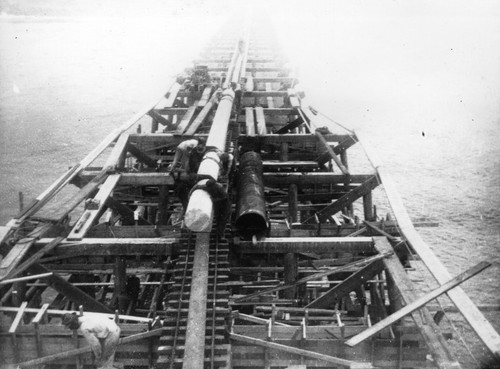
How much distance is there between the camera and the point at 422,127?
22.6m

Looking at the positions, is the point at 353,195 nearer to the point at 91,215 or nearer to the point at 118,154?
the point at 118,154

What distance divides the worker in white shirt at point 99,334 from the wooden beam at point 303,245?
1897mm

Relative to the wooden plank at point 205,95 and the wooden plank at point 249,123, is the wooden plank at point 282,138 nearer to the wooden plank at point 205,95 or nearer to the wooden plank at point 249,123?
the wooden plank at point 249,123

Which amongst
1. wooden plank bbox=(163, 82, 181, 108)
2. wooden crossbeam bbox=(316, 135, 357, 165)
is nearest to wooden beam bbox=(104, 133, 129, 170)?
wooden plank bbox=(163, 82, 181, 108)

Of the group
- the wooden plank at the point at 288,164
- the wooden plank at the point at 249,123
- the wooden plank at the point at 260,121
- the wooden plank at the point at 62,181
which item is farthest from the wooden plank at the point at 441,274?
the wooden plank at the point at 62,181

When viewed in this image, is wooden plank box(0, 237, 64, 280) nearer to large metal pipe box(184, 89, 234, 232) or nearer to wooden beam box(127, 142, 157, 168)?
large metal pipe box(184, 89, 234, 232)

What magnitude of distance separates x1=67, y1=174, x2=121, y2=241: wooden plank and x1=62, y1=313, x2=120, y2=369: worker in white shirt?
1476mm

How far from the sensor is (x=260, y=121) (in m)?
10.0

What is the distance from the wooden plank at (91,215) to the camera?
223 inches

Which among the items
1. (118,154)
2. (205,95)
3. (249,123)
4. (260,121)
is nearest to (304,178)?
(249,123)

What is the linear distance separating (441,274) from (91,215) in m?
4.23

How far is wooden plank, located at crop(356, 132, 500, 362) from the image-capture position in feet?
12.6

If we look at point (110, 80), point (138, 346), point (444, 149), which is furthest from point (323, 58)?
point (138, 346)

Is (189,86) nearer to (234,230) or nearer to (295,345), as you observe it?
(234,230)
